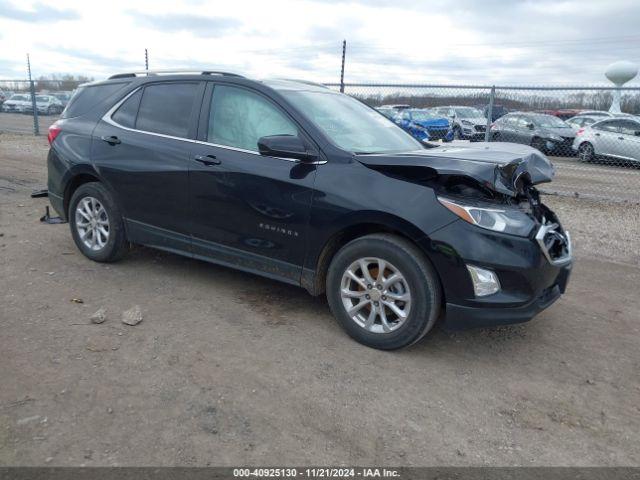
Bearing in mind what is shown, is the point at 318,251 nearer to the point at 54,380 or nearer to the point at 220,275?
the point at 220,275

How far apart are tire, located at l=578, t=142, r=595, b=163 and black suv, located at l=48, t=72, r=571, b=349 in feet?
44.7

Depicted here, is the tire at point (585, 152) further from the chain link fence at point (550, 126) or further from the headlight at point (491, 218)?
the headlight at point (491, 218)

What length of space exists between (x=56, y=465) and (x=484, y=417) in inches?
85.3

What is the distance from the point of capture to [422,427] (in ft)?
9.34

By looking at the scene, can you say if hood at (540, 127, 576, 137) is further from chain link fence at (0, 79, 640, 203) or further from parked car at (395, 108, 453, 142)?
parked car at (395, 108, 453, 142)

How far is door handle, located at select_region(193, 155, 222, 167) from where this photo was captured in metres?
4.18

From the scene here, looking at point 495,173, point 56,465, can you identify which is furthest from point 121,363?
point 495,173

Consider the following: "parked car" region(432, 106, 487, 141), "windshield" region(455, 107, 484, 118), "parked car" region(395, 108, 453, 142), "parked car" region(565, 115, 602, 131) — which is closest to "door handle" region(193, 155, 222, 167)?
"parked car" region(395, 108, 453, 142)

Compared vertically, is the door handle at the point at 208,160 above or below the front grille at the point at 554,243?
above

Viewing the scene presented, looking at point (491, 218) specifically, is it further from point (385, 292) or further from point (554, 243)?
point (385, 292)

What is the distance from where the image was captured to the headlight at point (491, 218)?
10.9 ft

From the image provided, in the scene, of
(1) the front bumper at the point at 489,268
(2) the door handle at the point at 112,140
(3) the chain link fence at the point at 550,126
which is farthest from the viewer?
(3) the chain link fence at the point at 550,126

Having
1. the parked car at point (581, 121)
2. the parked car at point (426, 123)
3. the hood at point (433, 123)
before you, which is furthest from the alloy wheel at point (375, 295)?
the parked car at point (581, 121)

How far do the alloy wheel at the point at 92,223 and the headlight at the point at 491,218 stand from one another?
323 centimetres
